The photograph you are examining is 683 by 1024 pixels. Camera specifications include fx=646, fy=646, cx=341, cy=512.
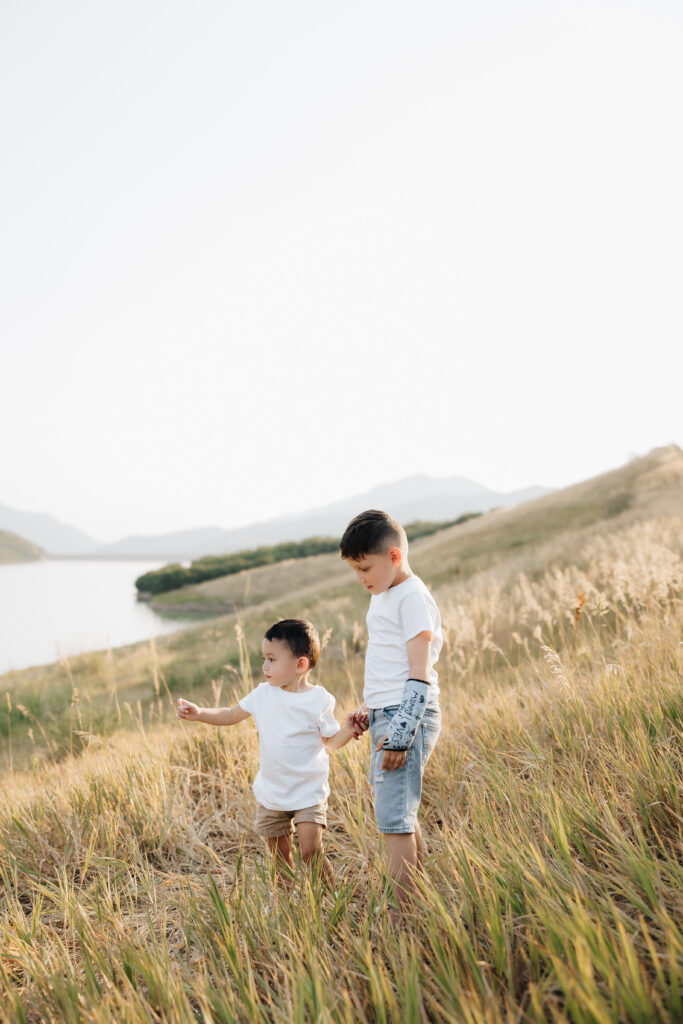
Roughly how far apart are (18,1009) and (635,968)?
1972 mm

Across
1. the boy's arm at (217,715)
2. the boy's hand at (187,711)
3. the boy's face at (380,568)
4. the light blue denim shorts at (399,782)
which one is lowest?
the light blue denim shorts at (399,782)

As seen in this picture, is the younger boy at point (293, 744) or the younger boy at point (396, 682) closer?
the younger boy at point (396, 682)

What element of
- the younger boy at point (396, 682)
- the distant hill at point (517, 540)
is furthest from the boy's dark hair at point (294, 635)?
the distant hill at point (517, 540)

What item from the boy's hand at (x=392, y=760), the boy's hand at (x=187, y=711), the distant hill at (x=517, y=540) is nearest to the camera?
the boy's hand at (x=392, y=760)

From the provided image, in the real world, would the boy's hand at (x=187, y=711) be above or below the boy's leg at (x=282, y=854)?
above

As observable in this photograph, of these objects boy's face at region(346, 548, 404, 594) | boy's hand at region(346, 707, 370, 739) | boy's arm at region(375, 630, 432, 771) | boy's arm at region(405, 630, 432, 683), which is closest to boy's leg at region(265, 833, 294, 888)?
boy's hand at region(346, 707, 370, 739)

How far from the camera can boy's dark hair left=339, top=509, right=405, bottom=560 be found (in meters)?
2.83

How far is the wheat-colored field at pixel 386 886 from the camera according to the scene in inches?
71.4

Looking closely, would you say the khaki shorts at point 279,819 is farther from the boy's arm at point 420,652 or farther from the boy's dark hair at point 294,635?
the boy's arm at point 420,652

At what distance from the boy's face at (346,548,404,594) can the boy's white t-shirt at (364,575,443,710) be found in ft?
0.20

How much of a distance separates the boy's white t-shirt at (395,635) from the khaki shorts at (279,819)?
0.64 m

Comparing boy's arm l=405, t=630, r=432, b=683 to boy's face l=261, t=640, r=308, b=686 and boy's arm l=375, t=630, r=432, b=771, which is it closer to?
boy's arm l=375, t=630, r=432, b=771

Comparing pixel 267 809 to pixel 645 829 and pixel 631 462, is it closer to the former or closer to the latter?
pixel 645 829

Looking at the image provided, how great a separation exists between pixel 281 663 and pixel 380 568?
0.72m
